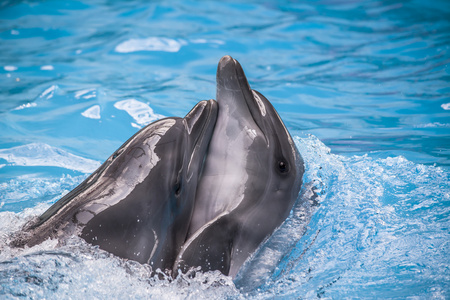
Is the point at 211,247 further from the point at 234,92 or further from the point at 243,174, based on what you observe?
the point at 234,92

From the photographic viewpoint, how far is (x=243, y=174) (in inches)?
161

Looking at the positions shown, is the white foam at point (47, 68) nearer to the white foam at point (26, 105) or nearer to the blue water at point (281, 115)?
the blue water at point (281, 115)

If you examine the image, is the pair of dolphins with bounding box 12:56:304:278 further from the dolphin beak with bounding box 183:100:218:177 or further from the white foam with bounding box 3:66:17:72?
the white foam with bounding box 3:66:17:72

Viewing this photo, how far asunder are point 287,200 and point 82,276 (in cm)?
176

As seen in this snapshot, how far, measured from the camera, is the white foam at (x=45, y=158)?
786cm

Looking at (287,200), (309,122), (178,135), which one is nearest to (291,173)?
(287,200)

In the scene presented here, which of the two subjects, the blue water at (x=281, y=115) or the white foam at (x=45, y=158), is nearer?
the blue water at (x=281, y=115)

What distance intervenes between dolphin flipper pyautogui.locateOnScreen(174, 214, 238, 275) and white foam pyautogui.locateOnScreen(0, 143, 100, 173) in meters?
4.33

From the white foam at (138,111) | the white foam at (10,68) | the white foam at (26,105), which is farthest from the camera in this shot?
the white foam at (10,68)

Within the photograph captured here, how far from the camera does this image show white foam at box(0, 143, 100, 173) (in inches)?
309

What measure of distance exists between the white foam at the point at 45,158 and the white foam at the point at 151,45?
480cm

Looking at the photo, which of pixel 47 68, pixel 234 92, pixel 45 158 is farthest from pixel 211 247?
pixel 47 68

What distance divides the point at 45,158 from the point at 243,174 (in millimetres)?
5004

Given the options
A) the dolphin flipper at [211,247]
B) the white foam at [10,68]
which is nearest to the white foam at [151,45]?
the white foam at [10,68]
